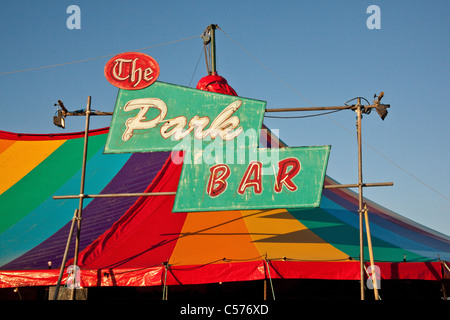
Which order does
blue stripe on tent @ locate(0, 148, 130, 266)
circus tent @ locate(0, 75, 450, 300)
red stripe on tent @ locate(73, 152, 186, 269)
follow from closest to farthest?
circus tent @ locate(0, 75, 450, 300), red stripe on tent @ locate(73, 152, 186, 269), blue stripe on tent @ locate(0, 148, 130, 266)

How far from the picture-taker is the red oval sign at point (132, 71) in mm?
8812

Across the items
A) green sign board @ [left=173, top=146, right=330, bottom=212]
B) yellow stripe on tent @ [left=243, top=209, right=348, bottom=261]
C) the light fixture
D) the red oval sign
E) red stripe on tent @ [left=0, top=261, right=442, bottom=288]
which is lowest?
red stripe on tent @ [left=0, top=261, right=442, bottom=288]

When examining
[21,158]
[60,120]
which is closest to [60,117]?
A: [60,120]

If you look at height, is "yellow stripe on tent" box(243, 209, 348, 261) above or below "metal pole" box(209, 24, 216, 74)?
below

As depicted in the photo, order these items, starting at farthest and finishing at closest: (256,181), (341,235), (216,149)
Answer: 1. (341,235)
2. (216,149)
3. (256,181)

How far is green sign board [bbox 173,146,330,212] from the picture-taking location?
8.34 meters

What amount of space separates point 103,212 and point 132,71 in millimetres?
2599

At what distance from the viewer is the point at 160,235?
9.09 meters

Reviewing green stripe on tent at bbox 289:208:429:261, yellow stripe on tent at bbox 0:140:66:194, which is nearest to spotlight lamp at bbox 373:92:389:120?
green stripe on tent at bbox 289:208:429:261

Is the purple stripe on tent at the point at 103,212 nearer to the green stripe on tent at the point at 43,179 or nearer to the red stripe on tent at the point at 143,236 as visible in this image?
the red stripe on tent at the point at 143,236

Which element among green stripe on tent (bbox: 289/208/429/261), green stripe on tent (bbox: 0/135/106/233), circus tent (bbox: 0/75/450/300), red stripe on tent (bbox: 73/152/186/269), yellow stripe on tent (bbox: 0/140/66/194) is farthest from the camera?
yellow stripe on tent (bbox: 0/140/66/194)

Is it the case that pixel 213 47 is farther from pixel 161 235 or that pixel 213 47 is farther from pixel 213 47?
pixel 161 235

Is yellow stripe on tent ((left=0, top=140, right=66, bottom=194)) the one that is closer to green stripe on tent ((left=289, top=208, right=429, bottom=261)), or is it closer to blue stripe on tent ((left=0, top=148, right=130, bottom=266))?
blue stripe on tent ((left=0, top=148, right=130, bottom=266))

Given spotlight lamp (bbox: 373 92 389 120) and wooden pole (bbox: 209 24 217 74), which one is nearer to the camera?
spotlight lamp (bbox: 373 92 389 120)
